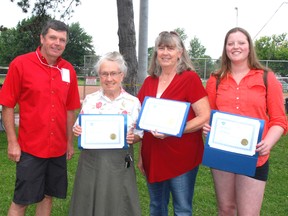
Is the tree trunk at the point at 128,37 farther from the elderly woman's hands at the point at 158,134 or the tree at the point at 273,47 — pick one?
the tree at the point at 273,47

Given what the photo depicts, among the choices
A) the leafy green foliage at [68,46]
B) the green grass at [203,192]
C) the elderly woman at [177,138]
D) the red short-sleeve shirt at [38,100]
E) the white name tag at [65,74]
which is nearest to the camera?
the elderly woman at [177,138]

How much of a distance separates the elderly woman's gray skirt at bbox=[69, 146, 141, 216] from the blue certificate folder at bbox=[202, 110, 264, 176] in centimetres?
63

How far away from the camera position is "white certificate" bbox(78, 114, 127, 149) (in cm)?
280

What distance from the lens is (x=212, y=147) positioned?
273cm

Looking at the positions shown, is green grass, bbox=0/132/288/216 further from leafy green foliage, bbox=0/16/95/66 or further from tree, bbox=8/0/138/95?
leafy green foliage, bbox=0/16/95/66

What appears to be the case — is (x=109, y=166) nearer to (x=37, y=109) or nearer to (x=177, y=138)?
(x=177, y=138)

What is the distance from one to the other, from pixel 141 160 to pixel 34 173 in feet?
3.04

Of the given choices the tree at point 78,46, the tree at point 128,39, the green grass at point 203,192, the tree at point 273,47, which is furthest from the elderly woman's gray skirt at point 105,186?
the tree at point 78,46

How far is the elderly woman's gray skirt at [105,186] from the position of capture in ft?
9.36

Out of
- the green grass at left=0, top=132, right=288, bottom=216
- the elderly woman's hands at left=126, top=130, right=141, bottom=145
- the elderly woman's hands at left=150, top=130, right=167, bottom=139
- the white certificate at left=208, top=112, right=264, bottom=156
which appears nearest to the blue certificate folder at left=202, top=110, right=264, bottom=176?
the white certificate at left=208, top=112, right=264, bottom=156

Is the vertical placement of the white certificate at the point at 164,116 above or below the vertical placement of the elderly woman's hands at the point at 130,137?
above

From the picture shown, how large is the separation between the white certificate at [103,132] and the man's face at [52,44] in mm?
659

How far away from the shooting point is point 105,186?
285 cm

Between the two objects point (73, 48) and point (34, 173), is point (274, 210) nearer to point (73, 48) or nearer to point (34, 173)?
point (34, 173)
